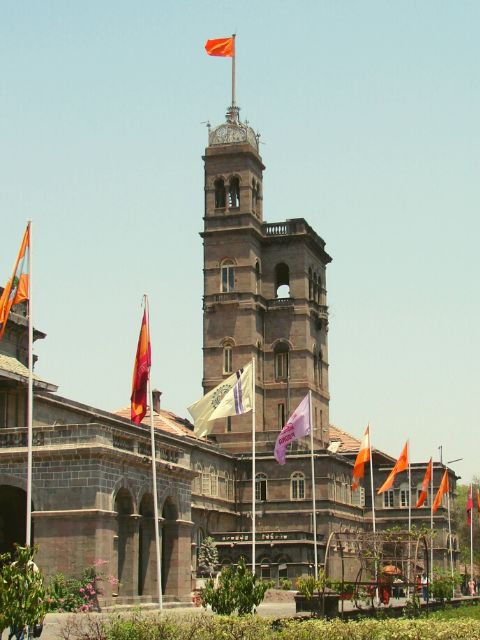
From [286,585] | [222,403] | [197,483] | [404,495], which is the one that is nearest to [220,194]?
[197,483]

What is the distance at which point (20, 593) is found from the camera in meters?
22.3

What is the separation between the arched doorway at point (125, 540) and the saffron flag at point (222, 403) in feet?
14.5

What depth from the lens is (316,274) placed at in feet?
288

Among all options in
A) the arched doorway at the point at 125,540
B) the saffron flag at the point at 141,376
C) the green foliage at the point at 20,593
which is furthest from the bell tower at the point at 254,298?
the green foliage at the point at 20,593

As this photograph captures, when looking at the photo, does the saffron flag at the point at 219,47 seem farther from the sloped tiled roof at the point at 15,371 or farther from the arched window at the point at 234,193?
the sloped tiled roof at the point at 15,371

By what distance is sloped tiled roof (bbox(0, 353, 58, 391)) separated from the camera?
46344 millimetres

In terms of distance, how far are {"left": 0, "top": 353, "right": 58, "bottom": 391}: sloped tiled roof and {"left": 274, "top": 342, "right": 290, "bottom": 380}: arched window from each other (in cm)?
3471

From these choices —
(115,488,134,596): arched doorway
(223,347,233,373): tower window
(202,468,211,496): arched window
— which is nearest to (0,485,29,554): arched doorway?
(115,488,134,596): arched doorway

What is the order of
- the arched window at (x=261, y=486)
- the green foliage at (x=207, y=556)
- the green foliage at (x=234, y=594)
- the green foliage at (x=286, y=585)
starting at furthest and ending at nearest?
the arched window at (x=261, y=486), the green foliage at (x=207, y=556), the green foliage at (x=286, y=585), the green foliage at (x=234, y=594)

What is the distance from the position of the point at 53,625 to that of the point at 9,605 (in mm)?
12639

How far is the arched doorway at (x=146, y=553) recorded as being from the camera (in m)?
45.9

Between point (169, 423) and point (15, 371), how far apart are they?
28.0 meters

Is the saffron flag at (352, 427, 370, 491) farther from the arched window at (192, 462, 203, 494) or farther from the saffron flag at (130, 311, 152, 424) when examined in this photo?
the saffron flag at (130, 311, 152, 424)

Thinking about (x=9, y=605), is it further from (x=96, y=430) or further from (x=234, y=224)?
(x=234, y=224)
